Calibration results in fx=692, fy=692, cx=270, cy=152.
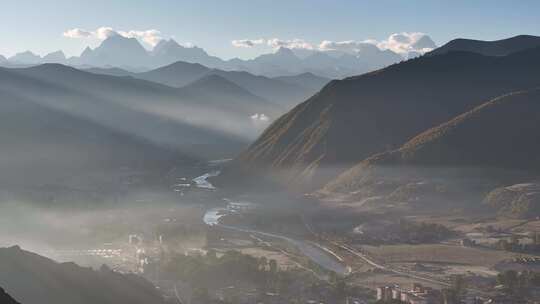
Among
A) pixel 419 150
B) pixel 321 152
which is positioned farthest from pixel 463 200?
pixel 321 152

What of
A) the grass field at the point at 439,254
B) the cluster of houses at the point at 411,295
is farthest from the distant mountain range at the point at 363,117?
the cluster of houses at the point at 411,295

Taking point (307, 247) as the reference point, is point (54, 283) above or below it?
above

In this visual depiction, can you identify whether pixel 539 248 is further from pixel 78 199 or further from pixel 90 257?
pixel 78 199

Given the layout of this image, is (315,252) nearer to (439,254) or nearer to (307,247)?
(307,247)

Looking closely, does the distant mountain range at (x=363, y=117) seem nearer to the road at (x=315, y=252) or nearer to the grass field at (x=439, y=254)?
the road at (x=315, y=252)

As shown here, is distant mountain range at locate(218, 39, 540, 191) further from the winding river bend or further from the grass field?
the grass field

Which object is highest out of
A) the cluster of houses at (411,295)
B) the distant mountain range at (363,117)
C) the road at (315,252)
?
the distant mountain range at (363,117)

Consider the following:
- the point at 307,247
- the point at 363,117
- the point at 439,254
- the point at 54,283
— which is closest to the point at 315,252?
the point at 307,247
